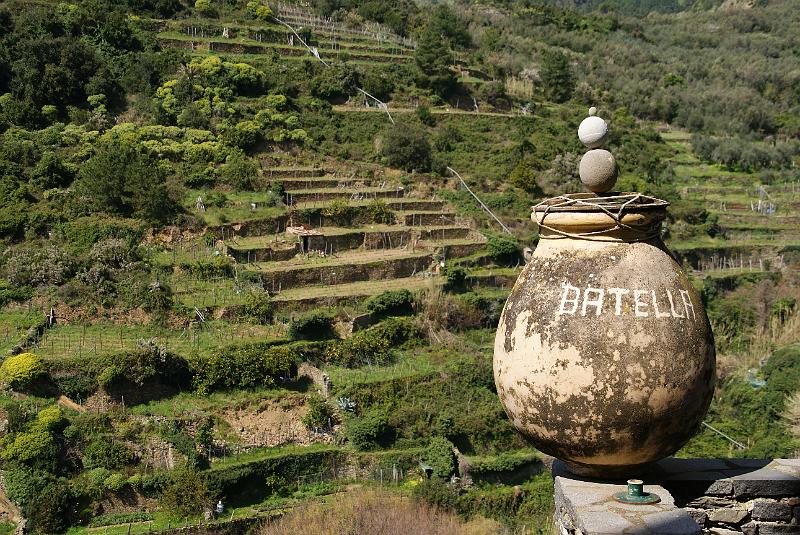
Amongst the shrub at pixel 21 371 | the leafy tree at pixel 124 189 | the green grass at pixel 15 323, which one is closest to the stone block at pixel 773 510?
the shrub at pixel 21 371

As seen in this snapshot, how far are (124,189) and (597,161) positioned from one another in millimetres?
21051

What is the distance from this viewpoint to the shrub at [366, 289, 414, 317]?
22172mm

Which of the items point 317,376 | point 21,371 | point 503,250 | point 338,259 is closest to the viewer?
point 21,371

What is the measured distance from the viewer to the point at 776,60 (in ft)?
200

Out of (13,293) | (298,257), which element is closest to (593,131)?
(13,293)


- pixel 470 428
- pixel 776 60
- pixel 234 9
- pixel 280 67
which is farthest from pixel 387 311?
pixel 776 60

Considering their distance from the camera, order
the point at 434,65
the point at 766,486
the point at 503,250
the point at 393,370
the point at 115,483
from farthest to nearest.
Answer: the point at 434,65 < the point at 503,250 < the point at 393,370 < the point at 115,483 < the point at 766,486

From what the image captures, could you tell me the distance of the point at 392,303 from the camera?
2231cm

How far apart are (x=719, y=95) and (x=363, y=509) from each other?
135ft

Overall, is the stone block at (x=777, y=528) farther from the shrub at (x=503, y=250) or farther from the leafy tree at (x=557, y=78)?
the leafy tree at (x=557, y=78)

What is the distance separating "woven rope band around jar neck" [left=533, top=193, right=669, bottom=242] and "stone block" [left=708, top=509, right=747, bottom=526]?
5.32 feet

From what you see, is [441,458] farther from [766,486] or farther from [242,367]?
[766,486]

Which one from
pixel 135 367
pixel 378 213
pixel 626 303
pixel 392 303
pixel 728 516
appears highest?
pixel 626 303

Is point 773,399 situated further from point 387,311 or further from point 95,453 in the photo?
point 95,453
